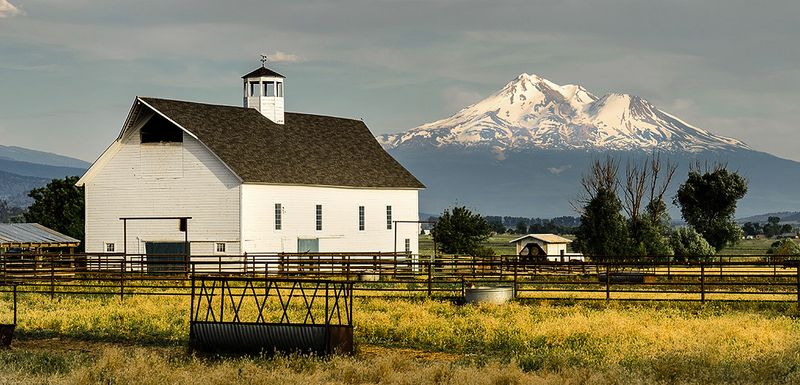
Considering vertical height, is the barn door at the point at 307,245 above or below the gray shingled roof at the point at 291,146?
below

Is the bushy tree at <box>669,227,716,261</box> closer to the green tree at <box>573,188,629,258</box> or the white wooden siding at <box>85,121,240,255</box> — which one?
the green tree at <box>573,188,629,258</box>

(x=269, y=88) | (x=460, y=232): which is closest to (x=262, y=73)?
(x=269, y=88)

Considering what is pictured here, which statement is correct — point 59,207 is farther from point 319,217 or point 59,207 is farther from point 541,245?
point 541,245

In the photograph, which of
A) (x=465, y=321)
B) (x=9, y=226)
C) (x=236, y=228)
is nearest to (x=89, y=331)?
(x=465, y=321)

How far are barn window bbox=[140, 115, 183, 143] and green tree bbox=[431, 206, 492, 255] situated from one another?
22.3 meters

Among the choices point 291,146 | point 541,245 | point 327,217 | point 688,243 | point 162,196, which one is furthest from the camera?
point 688,243

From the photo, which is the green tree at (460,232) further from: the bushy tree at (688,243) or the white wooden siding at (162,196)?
the white wooden siding at (162,196)

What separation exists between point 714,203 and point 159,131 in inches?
2088

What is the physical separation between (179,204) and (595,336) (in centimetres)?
3401

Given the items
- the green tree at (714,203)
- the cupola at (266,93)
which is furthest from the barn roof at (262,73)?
the green tree at (714,203)

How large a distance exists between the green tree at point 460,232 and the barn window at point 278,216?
18.7 m

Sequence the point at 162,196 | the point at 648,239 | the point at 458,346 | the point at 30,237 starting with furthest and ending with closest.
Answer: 1. the point at 648,239
2. the point at 30,237
3. the point at 162,196
4. the point at 458,346

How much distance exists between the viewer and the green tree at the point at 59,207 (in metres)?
74.7

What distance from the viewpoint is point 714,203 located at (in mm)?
95875
